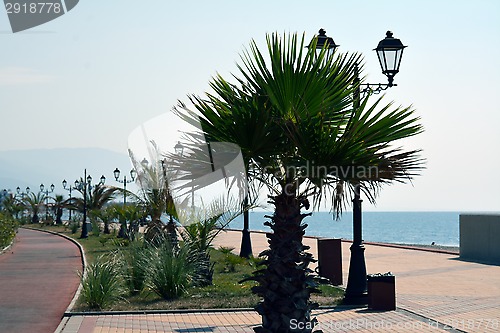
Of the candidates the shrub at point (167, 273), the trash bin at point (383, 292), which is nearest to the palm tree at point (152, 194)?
the shrub at point (167, 273)

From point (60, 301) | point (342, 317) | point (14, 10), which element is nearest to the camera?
point (14, 10)

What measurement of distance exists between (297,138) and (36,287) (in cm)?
1204

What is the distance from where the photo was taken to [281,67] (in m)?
7.83

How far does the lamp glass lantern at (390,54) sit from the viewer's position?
14242 millimetres

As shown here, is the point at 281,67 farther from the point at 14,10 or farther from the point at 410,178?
the point at 14,10

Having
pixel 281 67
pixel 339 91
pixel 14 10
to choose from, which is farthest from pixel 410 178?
pixel 14 10

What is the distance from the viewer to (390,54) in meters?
14.3

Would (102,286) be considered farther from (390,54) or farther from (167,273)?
(390,54)

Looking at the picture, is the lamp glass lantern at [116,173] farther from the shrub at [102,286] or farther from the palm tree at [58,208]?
the shrub at [102,286]

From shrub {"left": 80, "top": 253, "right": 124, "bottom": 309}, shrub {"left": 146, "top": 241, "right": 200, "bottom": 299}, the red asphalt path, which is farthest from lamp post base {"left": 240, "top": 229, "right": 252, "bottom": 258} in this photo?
shrub {"left": 80, "top": 253, "right": 124, "bottom": 309}

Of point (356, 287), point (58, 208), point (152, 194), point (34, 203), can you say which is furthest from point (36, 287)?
point (34, 203)

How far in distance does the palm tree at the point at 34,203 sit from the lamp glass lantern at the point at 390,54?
6107 centimetres

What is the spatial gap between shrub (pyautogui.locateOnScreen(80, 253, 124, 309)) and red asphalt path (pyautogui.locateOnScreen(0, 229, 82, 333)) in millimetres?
603

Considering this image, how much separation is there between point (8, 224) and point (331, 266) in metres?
20.4
